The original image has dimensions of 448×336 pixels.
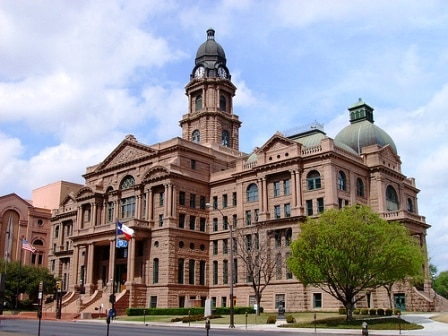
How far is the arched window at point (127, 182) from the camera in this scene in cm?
8300

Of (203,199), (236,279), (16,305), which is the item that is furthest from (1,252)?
(236,279)

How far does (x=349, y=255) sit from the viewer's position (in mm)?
44594

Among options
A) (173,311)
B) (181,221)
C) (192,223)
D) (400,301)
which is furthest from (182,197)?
(400,301)

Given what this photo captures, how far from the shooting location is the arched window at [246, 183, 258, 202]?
7484 cm

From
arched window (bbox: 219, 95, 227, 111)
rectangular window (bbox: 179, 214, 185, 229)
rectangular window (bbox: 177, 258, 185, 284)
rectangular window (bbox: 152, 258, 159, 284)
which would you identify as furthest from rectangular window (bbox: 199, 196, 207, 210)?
arched window (bbox: 219, 95, 227, 111)

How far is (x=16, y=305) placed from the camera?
81.6 m

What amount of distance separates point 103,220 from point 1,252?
109ft

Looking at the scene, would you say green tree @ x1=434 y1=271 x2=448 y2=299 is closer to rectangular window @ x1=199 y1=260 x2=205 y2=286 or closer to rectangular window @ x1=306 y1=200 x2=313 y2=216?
rectangular window @ x1=199 y1=260 x2=205 y2=286

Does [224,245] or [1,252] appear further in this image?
[1,252]

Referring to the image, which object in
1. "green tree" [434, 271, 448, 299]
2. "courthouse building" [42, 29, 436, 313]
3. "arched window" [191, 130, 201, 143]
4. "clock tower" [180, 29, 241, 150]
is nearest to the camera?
"courthouse building" [42, 29, 436, 313]

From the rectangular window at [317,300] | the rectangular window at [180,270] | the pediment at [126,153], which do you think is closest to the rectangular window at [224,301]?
the rectangular window at [180,270]

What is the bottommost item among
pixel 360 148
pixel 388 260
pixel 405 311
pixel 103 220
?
pixel 405 311

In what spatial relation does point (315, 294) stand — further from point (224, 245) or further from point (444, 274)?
point (444, 274)

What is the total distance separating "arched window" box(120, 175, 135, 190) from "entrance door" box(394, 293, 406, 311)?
134 feet
